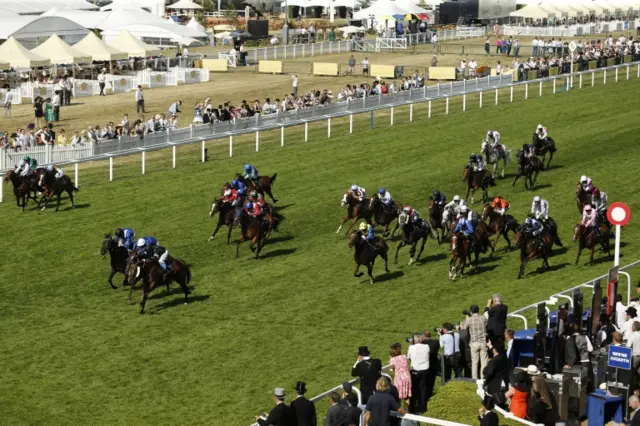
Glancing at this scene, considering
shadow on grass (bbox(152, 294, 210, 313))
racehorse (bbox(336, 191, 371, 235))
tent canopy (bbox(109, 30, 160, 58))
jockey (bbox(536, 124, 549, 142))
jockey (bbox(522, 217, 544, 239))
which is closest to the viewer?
shadow on grass (bbox(152, 294, 210, 313))

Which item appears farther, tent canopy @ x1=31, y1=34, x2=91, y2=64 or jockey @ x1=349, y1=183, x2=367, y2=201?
tent canopy @ x1=31, y1=34, x2=91, y2=64

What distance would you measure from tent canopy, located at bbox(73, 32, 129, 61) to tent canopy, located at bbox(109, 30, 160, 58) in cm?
55

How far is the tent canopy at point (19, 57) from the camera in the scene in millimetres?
48094

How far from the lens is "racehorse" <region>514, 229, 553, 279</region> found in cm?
2209

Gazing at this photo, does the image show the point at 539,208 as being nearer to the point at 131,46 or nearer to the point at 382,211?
the point at 382,211

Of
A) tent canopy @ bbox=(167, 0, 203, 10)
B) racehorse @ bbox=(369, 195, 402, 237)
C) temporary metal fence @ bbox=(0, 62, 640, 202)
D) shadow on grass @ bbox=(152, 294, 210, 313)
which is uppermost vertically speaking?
tent canopy @ bbox=(167, 0, 203, 10)

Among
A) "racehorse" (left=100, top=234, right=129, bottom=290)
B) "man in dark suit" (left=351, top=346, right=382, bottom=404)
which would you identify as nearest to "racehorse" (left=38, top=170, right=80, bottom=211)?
"racehorse" (left=100, top=234, right=129, bottom=290)

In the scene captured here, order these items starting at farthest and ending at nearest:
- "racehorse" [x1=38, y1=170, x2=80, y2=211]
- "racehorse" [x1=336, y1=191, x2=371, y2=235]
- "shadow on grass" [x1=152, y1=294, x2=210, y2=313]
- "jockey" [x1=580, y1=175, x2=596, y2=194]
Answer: "racehorse" [x1=38, y1=170, x2=80, y2=211] → "racehorse" [x1=336, y1=191, x2=371, y2=235] → "jockey" [x1=580, y1=175, x2=596, y2=194] → "shadow on grass" [x1=152, y1=294, x2=210, y2=313]

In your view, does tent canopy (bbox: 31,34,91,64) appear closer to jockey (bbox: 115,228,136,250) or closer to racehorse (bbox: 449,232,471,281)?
jockey (bbox: 115,228,136,250)

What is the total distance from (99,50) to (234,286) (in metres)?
30.9

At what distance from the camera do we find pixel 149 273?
20.6m

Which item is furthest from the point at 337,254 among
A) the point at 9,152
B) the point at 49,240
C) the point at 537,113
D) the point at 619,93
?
the point at 619,93

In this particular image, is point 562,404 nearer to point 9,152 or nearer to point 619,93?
point 9,152

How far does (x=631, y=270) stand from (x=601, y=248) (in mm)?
1818
